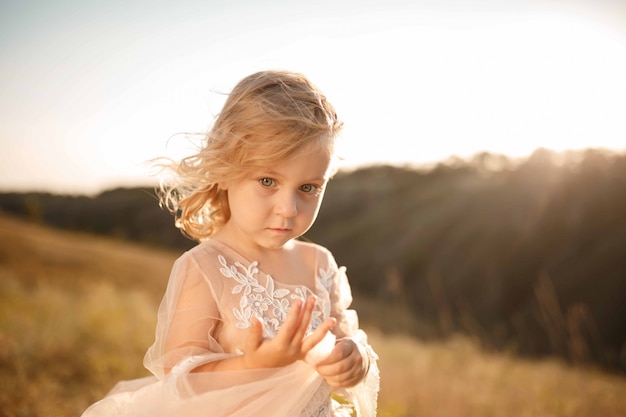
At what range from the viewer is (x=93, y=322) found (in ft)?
18.1

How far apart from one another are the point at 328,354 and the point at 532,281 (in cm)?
1344

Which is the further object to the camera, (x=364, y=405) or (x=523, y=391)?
(x=523, y=391)

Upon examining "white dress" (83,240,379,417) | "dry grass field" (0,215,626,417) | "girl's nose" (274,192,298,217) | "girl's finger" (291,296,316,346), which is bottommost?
"dry grass field" (0,215,626,417)

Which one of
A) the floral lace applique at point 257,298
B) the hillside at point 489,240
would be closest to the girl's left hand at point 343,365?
the floral lace applique at point 257,298

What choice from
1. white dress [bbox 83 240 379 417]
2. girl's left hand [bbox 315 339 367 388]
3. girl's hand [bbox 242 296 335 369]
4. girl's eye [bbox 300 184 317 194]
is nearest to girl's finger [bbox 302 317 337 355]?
girl's hand [bbox 242 296 335 369]

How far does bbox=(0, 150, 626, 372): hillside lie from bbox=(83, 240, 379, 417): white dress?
320 inches

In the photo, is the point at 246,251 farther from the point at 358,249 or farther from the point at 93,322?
the point at 358,249

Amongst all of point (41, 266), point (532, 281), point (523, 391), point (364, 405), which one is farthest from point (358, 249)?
point (364, 405)

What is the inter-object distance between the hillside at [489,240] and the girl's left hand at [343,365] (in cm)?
829

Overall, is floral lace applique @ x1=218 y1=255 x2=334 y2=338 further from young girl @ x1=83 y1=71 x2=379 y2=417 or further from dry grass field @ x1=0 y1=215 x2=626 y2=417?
dry grass field @ x1=0 y1=215 x2=626 y2=417

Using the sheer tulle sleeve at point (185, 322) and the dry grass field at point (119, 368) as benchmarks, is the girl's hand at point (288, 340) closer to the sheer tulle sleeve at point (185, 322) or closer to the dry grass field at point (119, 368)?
the sheer tulle sleeve at point (185, 322)

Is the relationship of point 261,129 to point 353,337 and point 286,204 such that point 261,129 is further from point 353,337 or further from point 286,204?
point 353,337

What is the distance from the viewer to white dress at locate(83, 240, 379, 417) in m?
1.67

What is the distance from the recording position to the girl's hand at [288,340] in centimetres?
145
